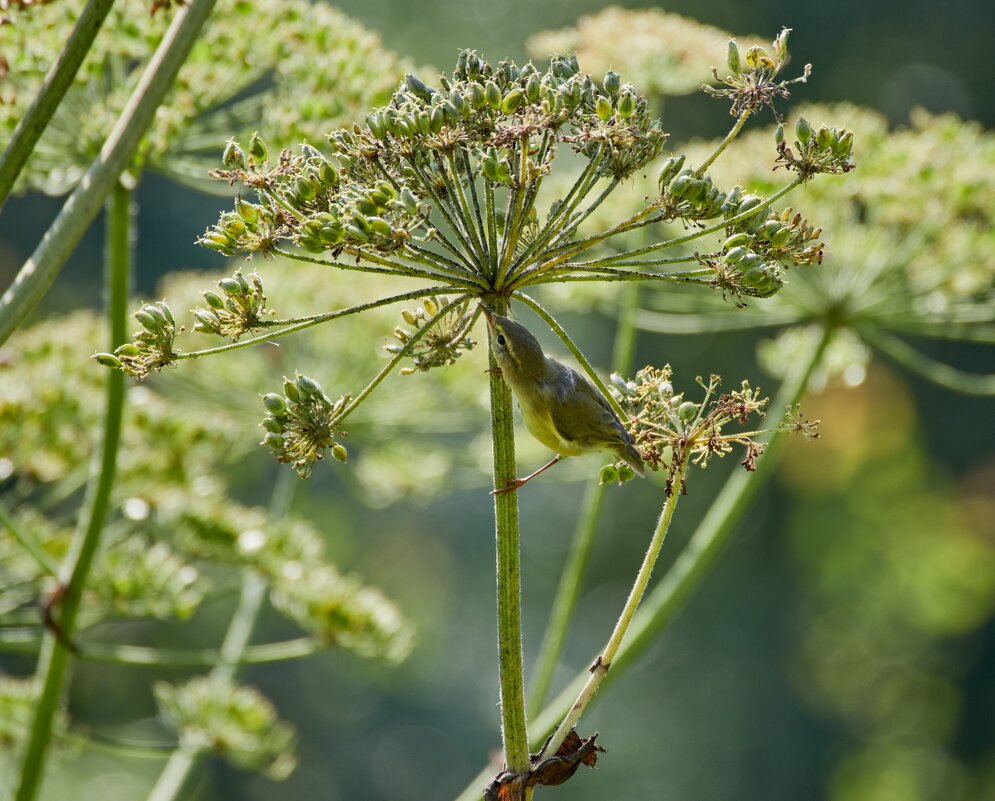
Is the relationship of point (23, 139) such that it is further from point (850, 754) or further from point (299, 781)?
point (850, 754)

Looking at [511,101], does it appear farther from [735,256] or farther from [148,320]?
[148,320]

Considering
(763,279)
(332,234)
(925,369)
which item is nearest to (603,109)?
(763,279)

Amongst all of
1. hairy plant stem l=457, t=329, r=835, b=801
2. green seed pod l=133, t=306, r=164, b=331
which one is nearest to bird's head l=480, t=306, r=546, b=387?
green seed pod l=133, t=306, r=164, b=331

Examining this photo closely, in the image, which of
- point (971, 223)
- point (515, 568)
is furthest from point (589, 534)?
point (971, 223)

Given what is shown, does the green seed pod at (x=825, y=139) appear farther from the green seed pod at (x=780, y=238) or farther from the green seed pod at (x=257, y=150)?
the green seed pod at (x=257, y=150)

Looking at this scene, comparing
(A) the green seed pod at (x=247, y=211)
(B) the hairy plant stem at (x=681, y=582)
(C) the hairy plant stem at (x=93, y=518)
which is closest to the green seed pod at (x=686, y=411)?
(A) the green seed pod at (x=247, y=211)

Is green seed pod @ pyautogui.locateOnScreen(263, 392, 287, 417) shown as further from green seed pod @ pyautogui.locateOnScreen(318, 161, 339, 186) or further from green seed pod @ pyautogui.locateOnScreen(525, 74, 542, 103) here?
green seed pod @ pyautogui.locateOnScreen(525, 74, 542, 103)
